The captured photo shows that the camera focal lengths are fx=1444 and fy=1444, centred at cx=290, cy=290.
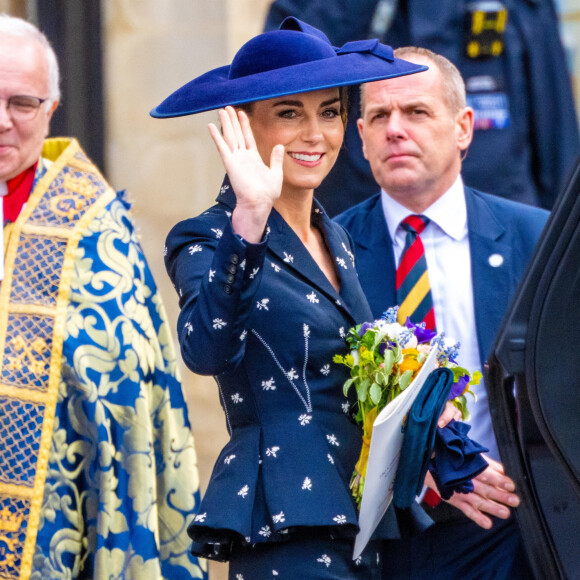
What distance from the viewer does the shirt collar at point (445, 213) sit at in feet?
12.6

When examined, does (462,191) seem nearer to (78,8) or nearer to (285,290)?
(285,290)

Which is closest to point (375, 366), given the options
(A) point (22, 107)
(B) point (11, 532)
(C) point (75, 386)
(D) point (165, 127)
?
(C) point (75, 386)

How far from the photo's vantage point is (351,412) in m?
2.95

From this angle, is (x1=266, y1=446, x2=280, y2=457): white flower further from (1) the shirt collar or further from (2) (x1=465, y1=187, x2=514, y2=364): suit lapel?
(1) the shirt collar

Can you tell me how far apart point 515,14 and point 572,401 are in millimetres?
3466

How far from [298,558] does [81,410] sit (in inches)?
46.5

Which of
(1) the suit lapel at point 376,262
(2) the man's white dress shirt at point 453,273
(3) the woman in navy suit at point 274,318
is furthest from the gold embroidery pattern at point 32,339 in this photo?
(3) the woman in navy suit at point 274,318

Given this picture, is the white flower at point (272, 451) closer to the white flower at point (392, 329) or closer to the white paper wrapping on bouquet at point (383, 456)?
the white paper wrapping on bouquet at point (383, 456)

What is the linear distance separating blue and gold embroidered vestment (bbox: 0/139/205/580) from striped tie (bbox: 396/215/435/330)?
2.33ft

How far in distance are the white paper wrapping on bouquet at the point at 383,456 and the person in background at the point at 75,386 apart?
3.59 ft

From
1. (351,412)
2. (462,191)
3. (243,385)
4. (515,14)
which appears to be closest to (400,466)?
(351,412)

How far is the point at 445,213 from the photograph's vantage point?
385 cm

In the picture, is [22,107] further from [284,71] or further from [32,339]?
[284,71]

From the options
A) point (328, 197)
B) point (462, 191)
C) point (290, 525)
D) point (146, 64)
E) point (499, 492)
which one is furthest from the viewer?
point (146, 64)
